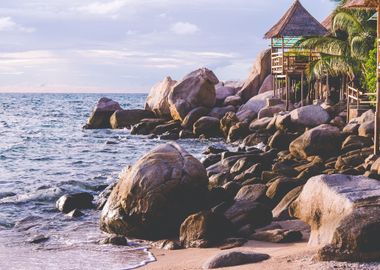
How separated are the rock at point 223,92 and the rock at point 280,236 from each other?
27047mm

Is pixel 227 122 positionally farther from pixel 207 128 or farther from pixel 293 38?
pixel 293 38

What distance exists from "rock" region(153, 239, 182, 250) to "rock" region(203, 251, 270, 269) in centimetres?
191

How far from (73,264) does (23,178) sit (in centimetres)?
1039

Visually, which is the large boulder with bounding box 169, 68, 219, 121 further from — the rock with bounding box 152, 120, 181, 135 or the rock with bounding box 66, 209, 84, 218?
the rock with bounding box 66, 209, 84, 218

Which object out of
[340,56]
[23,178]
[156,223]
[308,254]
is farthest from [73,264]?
[340,56]

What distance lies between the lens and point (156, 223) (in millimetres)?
11203

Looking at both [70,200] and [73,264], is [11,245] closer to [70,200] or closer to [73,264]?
[73,264]

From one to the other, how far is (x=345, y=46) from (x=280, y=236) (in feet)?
69.9

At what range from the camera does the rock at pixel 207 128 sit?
Answer: 31531 millimetres

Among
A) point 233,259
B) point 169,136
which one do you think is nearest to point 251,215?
point 233,259

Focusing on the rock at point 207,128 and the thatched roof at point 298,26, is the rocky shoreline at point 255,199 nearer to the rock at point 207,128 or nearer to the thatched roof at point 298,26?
the rock at point 207,128

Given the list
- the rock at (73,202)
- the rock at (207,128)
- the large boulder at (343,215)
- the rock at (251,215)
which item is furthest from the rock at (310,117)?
the large boulder at (343,215)

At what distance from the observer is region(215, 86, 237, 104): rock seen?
122 ft

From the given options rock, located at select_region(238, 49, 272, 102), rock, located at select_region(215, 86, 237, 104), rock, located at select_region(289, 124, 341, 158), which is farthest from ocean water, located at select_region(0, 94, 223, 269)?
rock, located at select_region(238, 49, 272, 102)
